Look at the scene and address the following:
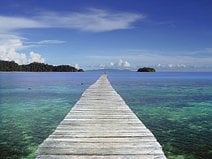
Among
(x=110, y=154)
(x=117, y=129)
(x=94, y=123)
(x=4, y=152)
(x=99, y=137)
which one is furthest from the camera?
(x=4, y=152)

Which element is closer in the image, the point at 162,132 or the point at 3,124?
the point at 162,132

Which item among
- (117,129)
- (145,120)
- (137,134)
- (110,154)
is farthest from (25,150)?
(145,120)

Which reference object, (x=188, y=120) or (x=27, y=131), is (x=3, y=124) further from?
(x=188, y=120)

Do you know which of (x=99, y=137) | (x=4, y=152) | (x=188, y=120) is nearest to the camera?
(x=99, y=137)

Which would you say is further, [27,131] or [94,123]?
[27,131]

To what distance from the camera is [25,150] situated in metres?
11.6

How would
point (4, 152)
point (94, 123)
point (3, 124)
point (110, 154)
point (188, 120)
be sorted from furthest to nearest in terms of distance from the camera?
point (188, 120)
point (3, 124)
point (4, 152)
point (94, 123)
point (110, 154)

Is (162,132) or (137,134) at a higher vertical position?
(137,134)

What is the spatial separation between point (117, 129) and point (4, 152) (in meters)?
→ 5.41

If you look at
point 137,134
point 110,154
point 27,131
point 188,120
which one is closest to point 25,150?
point 27,131

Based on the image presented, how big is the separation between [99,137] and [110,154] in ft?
4.25

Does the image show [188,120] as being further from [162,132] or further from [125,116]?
[125,116]

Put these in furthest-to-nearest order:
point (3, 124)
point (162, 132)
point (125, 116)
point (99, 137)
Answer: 1. point (3, 124)
2. point (162, 132)
3. point (125, 116)
4. point (99, 137)

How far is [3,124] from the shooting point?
55.9 feet
